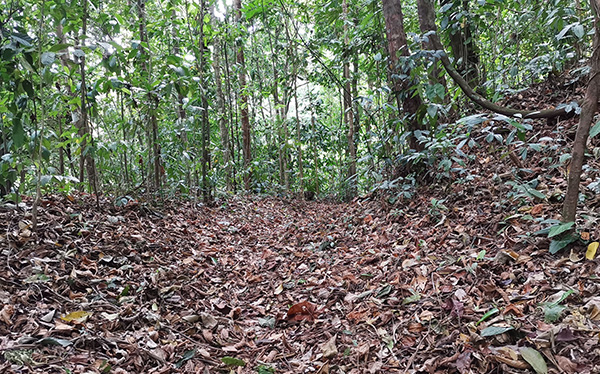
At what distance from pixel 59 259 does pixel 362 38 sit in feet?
15.5

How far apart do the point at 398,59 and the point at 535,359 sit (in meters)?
3.38

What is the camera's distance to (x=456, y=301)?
7.07ft

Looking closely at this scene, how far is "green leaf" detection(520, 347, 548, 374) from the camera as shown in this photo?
5.09ft

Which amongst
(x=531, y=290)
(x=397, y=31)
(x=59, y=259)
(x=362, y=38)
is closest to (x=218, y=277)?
(x=59, y=259)

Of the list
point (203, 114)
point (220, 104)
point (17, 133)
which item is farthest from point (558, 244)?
point (220, 104)

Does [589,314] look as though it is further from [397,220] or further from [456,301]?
[397,220]

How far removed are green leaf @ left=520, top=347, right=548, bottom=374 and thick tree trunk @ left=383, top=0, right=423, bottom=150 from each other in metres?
2.82

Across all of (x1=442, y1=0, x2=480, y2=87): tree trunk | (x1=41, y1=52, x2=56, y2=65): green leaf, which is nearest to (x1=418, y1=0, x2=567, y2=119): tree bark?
(x1=442, y1=0, x2=480, y2=87): tree trunk

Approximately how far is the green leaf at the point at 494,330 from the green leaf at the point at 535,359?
12cm

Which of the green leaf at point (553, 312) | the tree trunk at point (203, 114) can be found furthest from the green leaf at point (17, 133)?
the green leaf at point (553, 312)

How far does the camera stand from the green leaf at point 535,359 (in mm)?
1552

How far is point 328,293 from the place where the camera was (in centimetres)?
281

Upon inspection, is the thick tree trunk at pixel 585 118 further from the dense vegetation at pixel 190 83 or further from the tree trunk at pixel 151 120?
the tree trunk at pixel 151 120

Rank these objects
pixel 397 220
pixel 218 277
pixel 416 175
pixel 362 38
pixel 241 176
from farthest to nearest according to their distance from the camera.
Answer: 1. pixel 241 176
2. pixel 362 38
3. pixel 416 175
4. pixel 397 220
5. pixel 218 277
